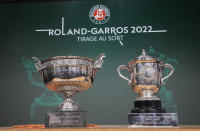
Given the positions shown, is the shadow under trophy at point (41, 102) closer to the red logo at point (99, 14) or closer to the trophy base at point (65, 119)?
the red logo at point (99, 14)

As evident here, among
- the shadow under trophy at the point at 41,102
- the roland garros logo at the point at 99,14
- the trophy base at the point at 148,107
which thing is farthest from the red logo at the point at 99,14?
the trophy base at the point at 148,107

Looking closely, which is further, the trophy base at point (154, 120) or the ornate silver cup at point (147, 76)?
the ornate silver cup at point (147, 76)

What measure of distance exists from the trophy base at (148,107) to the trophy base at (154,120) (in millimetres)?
30

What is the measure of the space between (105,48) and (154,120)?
1.90 m

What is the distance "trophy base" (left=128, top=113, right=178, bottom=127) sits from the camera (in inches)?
34.2

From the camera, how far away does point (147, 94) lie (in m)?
0.99

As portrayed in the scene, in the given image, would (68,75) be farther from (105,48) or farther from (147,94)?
(105,48)

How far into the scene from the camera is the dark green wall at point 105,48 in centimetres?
262

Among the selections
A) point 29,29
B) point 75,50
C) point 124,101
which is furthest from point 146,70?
point 29,29

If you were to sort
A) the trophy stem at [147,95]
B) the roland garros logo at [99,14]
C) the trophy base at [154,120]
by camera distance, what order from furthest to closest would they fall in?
the roland garros logo at [99,14] < the trophy stem at [147,95] < the trophy base at [154,120]

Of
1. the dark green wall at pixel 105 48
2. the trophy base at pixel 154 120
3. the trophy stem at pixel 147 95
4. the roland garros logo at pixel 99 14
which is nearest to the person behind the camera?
the trophy base at pixel 154 120

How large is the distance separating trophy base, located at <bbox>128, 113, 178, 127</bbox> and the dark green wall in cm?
173

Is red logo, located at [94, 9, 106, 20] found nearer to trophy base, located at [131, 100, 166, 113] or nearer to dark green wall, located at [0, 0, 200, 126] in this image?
dark green wall, located at [0, 0, 200, 126]

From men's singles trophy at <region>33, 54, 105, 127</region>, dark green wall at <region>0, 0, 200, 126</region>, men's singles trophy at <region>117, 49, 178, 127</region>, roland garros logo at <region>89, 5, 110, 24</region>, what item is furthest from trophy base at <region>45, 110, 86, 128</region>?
roland garros logo at <region>89, 5, 110, 24</region>
